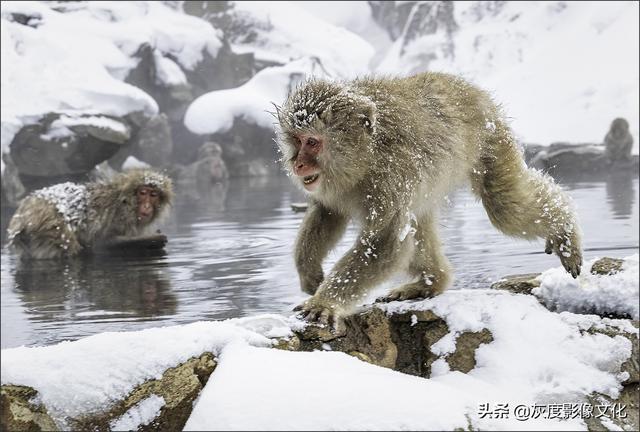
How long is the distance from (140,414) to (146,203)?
445cm

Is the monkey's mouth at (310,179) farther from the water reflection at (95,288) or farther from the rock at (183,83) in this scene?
the rock at (183,83)

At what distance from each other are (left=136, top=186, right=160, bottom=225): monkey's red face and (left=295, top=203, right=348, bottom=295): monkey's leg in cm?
357

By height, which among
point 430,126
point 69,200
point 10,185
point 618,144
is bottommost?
point 10,185

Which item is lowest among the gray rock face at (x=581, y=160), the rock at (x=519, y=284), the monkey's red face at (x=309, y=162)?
the gray rock face at (x=581, y=160)

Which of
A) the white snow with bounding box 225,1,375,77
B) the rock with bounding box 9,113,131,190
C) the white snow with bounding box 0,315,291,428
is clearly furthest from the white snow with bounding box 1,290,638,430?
the white snow with bounding box 225,1,375,77

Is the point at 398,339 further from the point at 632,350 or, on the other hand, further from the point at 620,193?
the point at 620,193

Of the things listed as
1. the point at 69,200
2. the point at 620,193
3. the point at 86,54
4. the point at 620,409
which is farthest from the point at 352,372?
the point at 86,54

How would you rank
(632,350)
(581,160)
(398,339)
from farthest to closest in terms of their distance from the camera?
(581,160)
(398,339)
(632,350)

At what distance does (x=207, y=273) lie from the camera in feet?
15.4

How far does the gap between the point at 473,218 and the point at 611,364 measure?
Answer: 4.81 meters

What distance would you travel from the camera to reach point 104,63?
16.1 meters

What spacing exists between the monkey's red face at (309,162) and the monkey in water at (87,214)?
146 inches

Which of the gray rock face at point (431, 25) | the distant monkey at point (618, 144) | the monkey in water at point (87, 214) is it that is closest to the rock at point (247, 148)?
the distant monkey at point (618, 144)

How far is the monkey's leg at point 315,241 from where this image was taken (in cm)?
295
